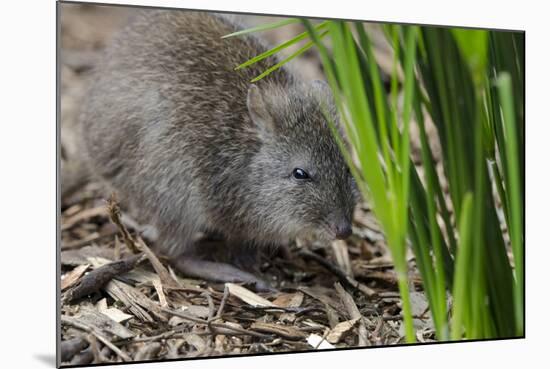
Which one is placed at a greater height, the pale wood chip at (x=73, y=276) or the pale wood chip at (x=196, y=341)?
the pale wood chip at (x=73, y=276)

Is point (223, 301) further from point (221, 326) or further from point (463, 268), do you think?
point (463, 268)

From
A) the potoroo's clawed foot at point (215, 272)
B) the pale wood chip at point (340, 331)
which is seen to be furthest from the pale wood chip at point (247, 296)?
the pale wood chip at point (340, 331)

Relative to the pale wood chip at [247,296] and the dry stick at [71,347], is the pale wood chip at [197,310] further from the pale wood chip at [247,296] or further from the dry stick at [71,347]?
the dry stick at [71,347]

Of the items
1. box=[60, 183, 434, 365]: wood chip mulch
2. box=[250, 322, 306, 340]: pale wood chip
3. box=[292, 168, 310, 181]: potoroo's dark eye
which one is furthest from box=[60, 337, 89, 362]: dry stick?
box=[292, 168, 310, 181]: potoroo's dark eye

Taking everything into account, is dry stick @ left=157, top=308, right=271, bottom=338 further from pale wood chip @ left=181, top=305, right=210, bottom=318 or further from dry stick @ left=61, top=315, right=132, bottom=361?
dry stick @ left=61, top=315, right=132, bottom=361

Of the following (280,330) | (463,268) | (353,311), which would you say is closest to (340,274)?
(353,311)
